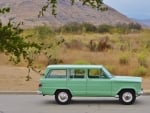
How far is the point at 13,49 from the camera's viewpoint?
16.0 ft

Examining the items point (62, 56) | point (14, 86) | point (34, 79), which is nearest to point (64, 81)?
point (14, 86)

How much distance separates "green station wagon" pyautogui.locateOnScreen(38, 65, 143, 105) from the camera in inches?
705

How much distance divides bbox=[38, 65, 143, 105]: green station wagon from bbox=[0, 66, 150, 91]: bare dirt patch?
487cm

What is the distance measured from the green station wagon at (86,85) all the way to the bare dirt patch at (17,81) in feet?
16.0

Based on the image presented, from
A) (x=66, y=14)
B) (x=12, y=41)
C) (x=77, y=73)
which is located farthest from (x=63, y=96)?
(x=66, y=14)

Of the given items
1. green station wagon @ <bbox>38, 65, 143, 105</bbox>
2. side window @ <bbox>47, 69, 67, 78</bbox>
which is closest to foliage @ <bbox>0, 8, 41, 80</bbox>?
green station wagon @ <bbox>38, 65, 143, 105</bbox>

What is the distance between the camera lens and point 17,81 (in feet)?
84.1

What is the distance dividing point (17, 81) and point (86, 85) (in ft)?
27.2

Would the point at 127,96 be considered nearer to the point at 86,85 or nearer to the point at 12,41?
the point at 86,85


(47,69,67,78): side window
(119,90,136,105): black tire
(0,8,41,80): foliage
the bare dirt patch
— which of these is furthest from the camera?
the bare dirt patch

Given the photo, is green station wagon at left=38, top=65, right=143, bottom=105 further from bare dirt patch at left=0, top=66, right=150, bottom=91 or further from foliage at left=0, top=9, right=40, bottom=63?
foliage at left=0, top=9, right=40, bottom=63

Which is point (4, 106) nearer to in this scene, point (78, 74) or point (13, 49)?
point (78, 74)

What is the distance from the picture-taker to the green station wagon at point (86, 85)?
1791 centimetres

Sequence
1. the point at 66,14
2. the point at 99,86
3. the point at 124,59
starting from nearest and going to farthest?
the point at 99,86
the point at 124,59
the point at 66,14
